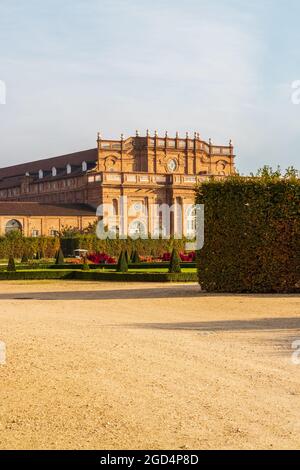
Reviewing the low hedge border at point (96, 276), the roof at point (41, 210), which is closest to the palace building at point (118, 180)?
the roof at point (41, 210)

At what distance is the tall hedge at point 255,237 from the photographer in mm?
22156

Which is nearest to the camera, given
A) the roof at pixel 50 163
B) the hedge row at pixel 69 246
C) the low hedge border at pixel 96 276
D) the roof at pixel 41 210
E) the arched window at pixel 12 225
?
the low hedge border at pixel 96 276

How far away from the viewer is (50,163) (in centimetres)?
8225

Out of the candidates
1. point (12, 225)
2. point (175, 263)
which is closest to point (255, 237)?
point (175, 263)

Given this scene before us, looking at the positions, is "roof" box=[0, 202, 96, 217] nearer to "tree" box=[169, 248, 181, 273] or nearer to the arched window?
the arched window

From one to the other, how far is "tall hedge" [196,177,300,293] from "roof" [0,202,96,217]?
147 ft

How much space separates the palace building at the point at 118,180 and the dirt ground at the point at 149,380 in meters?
51.0

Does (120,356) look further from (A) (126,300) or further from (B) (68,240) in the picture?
(B) (68,240)

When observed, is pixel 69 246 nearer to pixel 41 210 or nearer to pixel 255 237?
pixel 41 210

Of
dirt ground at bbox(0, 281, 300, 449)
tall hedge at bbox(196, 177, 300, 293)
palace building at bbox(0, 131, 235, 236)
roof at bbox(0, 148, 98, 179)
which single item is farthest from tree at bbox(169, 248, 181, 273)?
roof at bbox(0, 148, 98, 179)

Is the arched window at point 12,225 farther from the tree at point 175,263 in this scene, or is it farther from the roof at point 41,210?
the tree at point 175,263

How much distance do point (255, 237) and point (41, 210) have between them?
4696 centimetres
